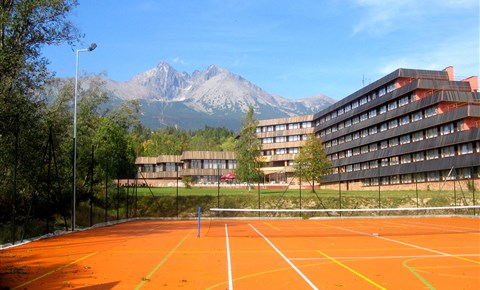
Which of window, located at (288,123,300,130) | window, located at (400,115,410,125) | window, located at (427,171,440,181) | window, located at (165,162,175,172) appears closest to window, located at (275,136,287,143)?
window, located at (288,123,300,130)

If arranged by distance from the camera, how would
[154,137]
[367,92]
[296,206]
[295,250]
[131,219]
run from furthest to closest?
[154,137]
[367,92]
[296,206]
[131,219]
[295,250]

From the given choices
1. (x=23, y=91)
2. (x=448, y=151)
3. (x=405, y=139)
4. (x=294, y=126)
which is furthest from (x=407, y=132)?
(x=23, y=91)

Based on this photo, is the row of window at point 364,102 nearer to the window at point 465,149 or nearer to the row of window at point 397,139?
the row of window at point 397,139

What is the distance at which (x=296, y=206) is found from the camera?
40.0m

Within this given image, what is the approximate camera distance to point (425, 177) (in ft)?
201

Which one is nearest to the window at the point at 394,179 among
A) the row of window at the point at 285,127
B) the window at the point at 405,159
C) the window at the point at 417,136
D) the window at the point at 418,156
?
the window at the point at 405,159

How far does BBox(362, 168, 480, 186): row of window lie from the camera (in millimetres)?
54406

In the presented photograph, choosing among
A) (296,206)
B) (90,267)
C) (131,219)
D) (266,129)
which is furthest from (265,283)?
(266,129)

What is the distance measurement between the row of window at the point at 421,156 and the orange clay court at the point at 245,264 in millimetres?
37485

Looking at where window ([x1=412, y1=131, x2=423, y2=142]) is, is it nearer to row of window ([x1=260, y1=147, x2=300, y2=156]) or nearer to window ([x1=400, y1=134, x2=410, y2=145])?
window ([x1=400, y1=134, x2=410, y2=145])

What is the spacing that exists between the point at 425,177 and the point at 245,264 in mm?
54723

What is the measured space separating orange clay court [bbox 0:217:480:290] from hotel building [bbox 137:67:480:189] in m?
23.4

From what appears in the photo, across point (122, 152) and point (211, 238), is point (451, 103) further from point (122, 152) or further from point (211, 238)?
point (211, 238)

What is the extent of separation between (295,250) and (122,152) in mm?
34147
